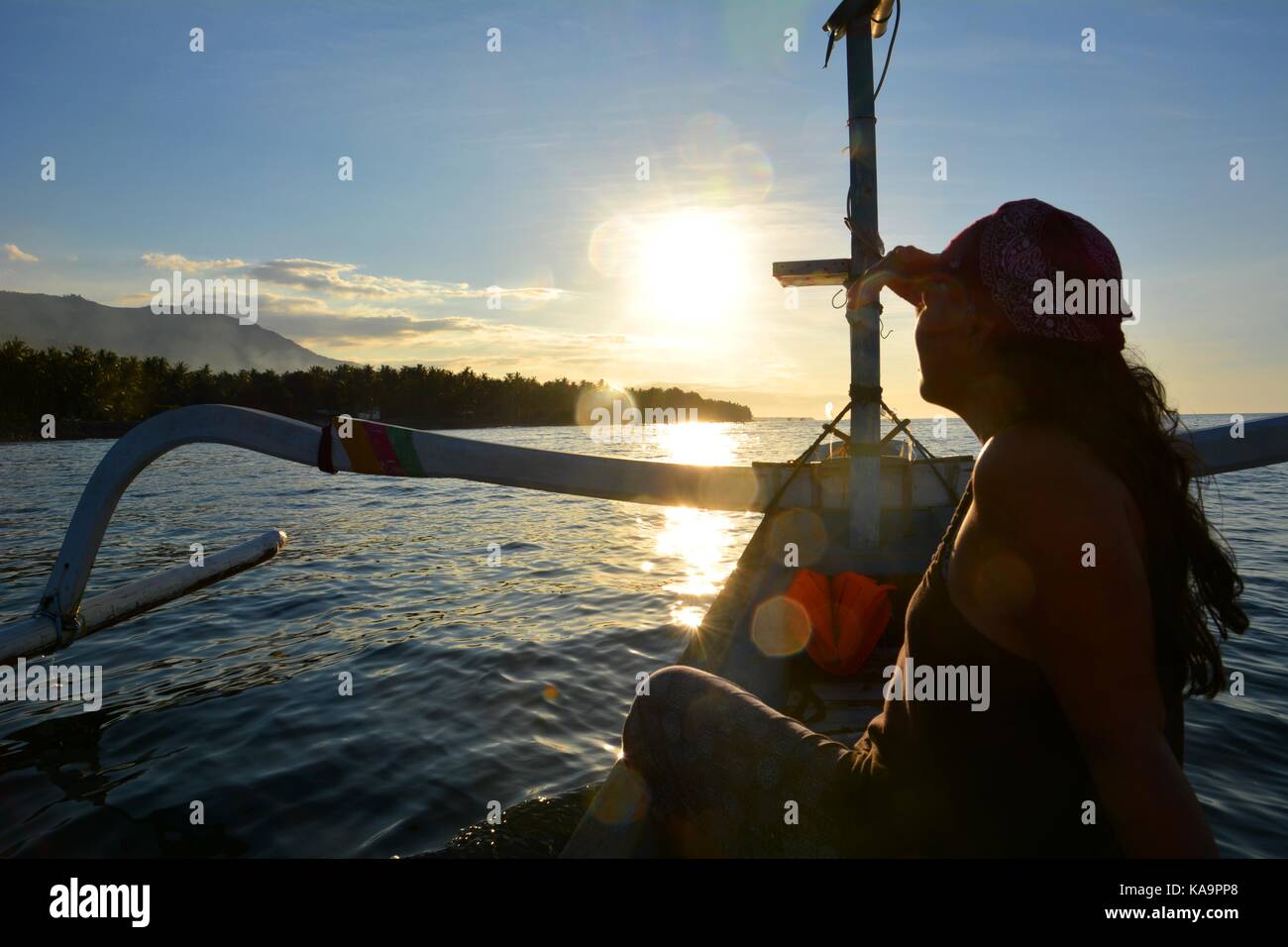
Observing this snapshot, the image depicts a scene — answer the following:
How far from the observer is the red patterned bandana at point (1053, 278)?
5.52 feet

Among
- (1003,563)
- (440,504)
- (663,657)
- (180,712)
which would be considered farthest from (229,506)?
(1003,563)

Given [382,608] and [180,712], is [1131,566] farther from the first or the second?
[382,608]

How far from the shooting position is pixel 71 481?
28.6 meters

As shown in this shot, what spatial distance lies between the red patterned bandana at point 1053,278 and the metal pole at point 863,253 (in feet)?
16.9

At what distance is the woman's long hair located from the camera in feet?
5.25

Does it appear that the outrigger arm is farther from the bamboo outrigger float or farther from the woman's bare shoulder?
the woman's bare shoulder

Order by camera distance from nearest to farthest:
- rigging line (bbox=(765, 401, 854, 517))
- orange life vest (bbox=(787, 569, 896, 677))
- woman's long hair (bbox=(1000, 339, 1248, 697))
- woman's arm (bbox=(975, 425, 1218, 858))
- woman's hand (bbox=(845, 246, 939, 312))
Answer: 1. woman's arm (bbox=(975, 425, 1218, 858))
2. woman's long hair (bbox=(1000, 339, 1248, 697))
3. woman's hand (bbox=(845, 246, 939, 312))
4. orange life vest (bbox=(787, 569, 896, 677))
5. rigging line (bbox=(765, 401, 854, 517))

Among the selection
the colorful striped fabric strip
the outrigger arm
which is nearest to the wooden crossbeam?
the outrigger arm

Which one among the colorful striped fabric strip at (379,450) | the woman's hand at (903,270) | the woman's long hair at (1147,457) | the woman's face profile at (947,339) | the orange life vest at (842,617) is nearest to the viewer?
the woman's long hair at (1147,457)

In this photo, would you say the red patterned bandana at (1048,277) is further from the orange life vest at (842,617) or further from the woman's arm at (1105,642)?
the orange life vest at (842,617)

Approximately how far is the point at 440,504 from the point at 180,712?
17.0 meters

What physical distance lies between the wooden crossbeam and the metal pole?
0.13 m

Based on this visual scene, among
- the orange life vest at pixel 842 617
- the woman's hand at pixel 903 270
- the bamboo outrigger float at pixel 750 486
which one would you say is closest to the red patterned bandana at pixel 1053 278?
the woman's hand at pixel 903 270

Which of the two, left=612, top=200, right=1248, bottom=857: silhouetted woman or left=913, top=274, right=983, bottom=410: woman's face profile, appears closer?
left=612, top=200, right=1248, bottom=857: silhouetted woman
